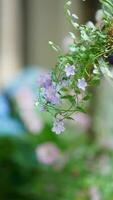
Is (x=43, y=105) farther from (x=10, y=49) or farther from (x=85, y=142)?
(x=10, y=49)

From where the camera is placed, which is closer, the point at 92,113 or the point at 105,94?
the point at 105,94

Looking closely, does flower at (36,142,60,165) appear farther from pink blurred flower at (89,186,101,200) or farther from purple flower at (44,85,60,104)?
purple flower at (44,85,60,104)

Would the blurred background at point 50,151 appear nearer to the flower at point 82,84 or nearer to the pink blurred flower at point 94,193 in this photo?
the pink blurred flower at point 94,193

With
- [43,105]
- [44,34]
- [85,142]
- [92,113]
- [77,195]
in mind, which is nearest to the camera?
[43,105]

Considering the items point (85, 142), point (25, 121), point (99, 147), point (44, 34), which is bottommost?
point (99, 147)

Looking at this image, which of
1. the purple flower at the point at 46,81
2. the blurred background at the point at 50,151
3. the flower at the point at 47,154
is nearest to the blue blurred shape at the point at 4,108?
the blurred background at the point at 50,151

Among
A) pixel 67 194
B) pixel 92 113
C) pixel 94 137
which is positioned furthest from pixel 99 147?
pixel 92 113

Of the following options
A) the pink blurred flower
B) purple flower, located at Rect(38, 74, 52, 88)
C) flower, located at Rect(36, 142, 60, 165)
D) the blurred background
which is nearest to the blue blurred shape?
the blurred background
